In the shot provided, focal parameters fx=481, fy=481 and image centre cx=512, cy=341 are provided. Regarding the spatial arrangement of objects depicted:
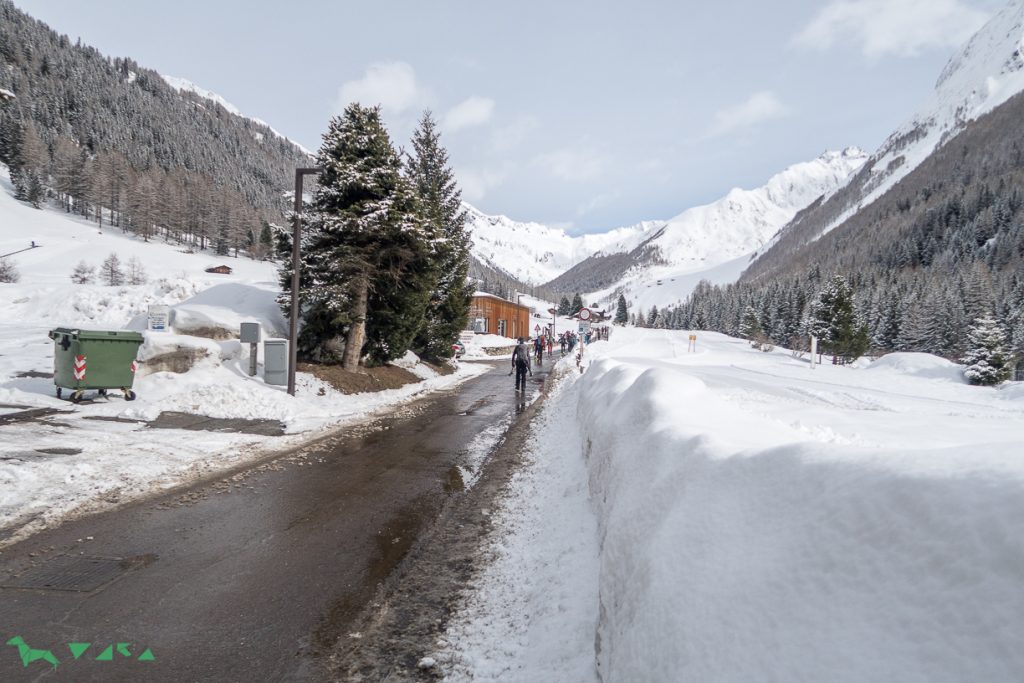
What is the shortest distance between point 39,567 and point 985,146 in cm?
23210

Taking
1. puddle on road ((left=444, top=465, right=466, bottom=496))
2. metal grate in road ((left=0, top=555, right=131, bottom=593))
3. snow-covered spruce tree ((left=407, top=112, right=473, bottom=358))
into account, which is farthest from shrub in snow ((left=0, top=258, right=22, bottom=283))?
puddle on road ((left=444, top=465, right=466, bottom=496))

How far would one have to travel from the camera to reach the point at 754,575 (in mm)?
2033

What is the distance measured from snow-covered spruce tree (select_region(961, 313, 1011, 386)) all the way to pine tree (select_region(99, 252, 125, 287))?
71.4m

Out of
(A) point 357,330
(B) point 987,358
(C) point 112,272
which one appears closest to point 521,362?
(A) point 357,330

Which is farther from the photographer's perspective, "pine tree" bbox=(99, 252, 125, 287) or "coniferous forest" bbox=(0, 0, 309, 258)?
"coniferous forest" bbox=(0, 0, 309, 258)

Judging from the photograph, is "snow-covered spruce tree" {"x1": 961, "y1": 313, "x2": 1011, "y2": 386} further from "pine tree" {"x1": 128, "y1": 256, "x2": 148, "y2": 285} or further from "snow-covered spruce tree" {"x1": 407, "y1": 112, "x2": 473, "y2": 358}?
"pine tree" {"x1": 128, "y1": 256, "x2": 148, "y2": 285}

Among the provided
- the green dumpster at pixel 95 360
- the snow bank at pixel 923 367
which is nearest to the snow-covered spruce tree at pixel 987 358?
the snow bank at pixel 923 367

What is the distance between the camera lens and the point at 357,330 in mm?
16312

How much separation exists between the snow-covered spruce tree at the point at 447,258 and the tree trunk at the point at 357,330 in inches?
170

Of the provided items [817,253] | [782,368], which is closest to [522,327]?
[782,368]

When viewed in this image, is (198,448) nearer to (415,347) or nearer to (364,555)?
(364,555)

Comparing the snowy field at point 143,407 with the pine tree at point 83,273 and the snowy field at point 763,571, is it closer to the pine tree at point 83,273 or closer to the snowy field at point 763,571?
the snowy field at point 763,571

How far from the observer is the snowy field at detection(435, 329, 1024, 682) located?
1422 mm

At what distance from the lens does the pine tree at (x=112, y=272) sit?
167ft
